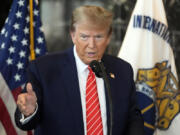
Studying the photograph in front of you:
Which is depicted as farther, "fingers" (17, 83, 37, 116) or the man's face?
the man's face

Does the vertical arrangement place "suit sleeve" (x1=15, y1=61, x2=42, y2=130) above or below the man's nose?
below

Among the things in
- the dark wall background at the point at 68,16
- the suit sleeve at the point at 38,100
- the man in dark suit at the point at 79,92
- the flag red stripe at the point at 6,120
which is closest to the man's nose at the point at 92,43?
the man in dark suit at the point at 79,92

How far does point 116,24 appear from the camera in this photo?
373 centimetres

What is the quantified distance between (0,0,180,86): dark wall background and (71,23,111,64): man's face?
1.50 metres

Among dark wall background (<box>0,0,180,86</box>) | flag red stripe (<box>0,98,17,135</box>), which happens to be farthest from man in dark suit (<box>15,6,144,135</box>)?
dark wall background (<box>0,0,180,86</box>)

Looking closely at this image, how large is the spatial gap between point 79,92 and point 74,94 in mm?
32

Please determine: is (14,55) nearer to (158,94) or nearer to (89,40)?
(89,40)

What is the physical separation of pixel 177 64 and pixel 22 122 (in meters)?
2.04

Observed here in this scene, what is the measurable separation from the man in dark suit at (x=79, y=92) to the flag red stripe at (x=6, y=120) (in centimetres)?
85

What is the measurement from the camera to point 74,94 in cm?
176

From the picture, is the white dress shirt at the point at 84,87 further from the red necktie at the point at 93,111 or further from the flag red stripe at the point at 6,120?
the flag red stripe at the point at 6,120

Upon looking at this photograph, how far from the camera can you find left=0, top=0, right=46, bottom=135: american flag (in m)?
2.61

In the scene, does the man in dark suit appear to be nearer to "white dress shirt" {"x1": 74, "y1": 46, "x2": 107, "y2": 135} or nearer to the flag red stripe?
"white dress shirt" {"x1": 74, "y1": 46, "x2": 107, "y2": 135}

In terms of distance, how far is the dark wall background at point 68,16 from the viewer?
3.08m
